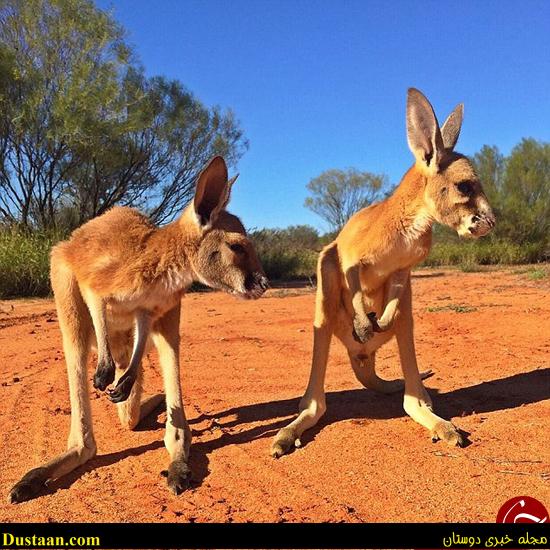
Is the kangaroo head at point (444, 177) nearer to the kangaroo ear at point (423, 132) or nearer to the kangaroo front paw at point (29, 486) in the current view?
the kangaroo ear at point (423, 132)

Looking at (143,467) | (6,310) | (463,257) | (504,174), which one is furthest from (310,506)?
(504,174)

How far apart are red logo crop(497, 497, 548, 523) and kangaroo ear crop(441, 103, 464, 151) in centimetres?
229

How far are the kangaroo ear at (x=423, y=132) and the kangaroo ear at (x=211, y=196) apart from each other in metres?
1.35

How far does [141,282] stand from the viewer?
3137mm

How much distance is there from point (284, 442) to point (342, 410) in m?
0.86

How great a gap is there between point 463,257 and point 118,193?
1139cm

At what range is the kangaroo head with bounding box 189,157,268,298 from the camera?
3291 mm

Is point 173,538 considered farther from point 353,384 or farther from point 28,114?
point 28,114

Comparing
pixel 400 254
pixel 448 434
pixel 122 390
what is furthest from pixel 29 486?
pixel 400 254

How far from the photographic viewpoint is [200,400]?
441cm

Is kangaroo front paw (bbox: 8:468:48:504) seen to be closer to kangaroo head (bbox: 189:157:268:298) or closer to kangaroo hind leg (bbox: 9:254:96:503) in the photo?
kangaroo hind leg (bbox: 9:254:96:503)

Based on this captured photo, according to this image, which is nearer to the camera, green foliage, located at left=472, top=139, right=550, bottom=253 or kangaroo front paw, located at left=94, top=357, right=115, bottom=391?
kangaroo front paw, located at left=94, top=357, right=115, bottom=391

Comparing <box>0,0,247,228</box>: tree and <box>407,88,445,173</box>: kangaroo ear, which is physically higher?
<box>0,0,247,228</box>: tree

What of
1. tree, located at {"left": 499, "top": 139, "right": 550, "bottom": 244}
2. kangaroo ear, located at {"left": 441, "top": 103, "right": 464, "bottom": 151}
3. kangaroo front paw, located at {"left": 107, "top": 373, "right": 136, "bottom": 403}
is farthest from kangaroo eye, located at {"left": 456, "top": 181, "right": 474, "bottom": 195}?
tree, located at {"left": 499, "top": 139, "right": 550, "bottom": 244}
